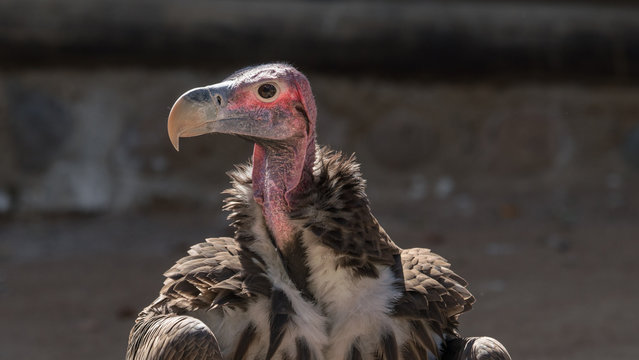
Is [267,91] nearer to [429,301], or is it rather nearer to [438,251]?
[429,301]

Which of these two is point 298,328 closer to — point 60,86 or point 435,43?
point 435,43

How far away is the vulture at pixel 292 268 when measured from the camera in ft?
7.91

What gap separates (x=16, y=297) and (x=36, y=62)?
5.66 ft

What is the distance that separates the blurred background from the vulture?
2816 mm

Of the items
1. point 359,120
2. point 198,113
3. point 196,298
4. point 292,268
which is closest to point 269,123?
point 198,113

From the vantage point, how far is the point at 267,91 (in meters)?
2.42

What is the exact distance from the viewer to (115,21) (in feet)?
18.7

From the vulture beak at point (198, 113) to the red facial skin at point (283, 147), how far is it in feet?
0.12

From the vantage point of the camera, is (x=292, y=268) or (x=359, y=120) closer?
(x=292, y=268)

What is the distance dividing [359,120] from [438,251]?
1216 millimetres

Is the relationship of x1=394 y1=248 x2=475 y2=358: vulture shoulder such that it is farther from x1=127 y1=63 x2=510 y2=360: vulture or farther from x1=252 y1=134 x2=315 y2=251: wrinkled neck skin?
x1=252 y1=134 x2=315 y2=251: wrinkled neck skin

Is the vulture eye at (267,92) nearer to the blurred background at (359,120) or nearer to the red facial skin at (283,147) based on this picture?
the red facial skin at (283,147)

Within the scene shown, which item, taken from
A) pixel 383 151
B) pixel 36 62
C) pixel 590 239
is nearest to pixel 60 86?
pixel 36 62

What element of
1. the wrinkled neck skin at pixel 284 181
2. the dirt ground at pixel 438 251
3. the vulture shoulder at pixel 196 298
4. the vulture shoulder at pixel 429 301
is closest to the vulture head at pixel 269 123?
the wrinkled neck skin at pixel 284 181
